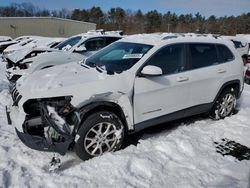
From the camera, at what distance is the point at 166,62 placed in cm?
467

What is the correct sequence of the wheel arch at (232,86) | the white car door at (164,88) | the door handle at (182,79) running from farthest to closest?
the wheel arch at (232,86) < the door handle at (182,79) < the white car door at (164,88)

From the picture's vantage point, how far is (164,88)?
14.8ft

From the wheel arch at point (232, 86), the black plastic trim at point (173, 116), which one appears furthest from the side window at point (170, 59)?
the wheel arch at point (232, 86)

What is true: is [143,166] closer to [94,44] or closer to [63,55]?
[63,55]

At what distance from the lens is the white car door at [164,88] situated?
4.29 meters

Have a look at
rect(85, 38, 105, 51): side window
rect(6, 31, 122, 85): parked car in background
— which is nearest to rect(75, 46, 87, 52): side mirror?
rect(6, 31, 122, 85): parked car in background

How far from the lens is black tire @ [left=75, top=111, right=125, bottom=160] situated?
151 inches

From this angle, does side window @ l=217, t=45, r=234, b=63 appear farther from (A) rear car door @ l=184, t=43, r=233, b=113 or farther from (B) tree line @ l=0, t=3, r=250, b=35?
(B) tree line @ l=0, t=3, r=250, b=35

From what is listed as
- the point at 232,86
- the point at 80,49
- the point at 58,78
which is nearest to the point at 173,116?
the point at 232,86

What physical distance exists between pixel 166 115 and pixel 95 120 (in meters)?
1.37

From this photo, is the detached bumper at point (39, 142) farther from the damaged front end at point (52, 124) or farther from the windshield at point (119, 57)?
the windshield at point (119, 57)

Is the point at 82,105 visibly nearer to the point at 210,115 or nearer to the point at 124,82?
the point at 124,82

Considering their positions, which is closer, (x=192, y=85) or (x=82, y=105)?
(x=82, y=105)

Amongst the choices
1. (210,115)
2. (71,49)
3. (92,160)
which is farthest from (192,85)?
(71,49)
